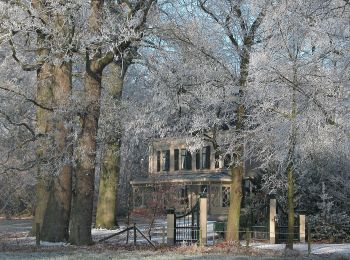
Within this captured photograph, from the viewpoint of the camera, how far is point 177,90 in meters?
21.0

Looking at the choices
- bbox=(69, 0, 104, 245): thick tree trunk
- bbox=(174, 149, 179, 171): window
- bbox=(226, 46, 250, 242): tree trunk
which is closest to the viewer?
bbox=(69, 0, 104, 245): thick tree trunk

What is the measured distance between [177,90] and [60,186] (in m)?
5.48

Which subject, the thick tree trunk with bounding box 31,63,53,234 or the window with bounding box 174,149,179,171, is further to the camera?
the window with bounding box 174,149,179,171

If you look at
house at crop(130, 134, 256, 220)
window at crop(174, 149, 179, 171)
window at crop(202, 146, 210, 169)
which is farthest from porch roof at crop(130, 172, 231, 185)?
window at crop(174, 149, 179, 171)

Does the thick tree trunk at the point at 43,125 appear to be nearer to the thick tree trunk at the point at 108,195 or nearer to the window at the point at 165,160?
the thick tree trunk at the point at 108,195

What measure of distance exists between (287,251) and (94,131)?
23.6 ft

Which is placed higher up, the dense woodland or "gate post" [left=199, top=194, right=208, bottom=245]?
the dense woodland

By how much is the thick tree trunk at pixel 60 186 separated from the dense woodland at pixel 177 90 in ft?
0.12

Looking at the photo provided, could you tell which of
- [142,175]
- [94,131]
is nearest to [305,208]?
[94,131]

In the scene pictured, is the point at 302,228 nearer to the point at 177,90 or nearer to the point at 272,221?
the point at 272,221

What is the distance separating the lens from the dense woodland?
54.9ft

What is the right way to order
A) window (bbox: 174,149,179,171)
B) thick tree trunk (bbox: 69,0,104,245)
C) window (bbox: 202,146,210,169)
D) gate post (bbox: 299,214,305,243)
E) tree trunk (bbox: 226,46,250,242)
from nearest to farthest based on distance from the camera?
thick tree trunk (bbox: 69,0,104,245) → tree trunk (bbox: 226,46,250,242) → gate post (bbox: 299,214,305,243) → window (bbox: 202,146,210,169) → window (bbox: 174,149,179,171)

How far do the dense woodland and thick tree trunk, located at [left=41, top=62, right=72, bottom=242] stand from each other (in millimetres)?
37

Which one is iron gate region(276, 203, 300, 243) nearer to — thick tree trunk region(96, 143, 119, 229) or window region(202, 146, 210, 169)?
thick tree trunk region(96, 143, 119, 229)
